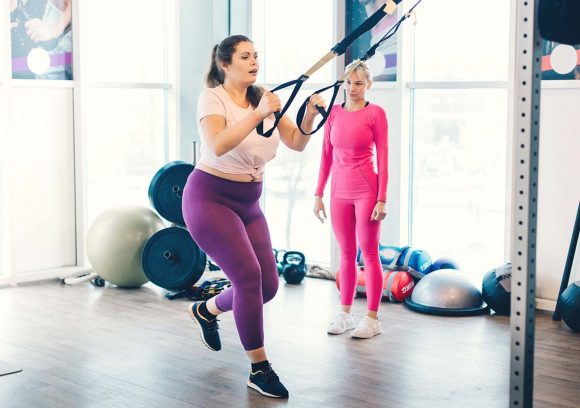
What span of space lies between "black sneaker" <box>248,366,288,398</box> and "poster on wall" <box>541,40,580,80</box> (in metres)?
2.65

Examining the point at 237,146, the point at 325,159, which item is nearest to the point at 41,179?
the point at 325,159

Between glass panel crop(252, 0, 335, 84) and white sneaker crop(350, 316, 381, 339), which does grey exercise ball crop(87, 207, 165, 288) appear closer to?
glass panel crop(252, 0, 335, 84)

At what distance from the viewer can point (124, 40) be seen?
22.1ft

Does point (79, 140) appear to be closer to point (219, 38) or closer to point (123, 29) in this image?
point (123, 29)

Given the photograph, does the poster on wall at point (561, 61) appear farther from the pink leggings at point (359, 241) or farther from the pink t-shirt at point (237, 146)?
the pink t-shirt at point (237, 146)

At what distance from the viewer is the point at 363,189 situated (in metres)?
4.66

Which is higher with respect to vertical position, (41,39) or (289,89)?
(41,39)

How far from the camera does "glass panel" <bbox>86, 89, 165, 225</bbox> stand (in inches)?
261

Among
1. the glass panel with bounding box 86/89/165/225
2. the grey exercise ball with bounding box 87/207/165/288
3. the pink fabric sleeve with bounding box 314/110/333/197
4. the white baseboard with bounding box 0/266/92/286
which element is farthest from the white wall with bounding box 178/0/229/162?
the pink fabric sleeve with bounding box 314/110/333/197

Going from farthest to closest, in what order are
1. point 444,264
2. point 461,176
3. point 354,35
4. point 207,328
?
point 461,176 → point 444,264 → point 207,328 → point 354,35

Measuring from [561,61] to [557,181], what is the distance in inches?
28.7

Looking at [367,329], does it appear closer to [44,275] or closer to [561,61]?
[561,61]

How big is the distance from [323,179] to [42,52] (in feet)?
8.38

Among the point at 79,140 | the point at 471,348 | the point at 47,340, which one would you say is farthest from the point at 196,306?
the point at 79,140
